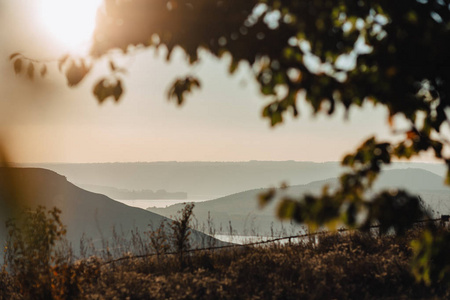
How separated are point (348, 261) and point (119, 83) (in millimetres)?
6117

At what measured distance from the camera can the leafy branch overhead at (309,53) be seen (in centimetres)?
344

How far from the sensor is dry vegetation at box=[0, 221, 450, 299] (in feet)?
23.6

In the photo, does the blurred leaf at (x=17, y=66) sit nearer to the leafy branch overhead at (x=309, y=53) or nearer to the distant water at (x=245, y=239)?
the leafy branch overhead at (x=309, y=53)

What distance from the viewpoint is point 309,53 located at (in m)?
3.93

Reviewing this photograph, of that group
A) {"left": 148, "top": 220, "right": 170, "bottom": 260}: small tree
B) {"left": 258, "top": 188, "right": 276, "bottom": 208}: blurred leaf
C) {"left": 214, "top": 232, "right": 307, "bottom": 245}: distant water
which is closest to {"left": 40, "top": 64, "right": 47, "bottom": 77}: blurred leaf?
{"left": 258, "top": 188, "right": 276, "bottom": 208}: blurred leaf

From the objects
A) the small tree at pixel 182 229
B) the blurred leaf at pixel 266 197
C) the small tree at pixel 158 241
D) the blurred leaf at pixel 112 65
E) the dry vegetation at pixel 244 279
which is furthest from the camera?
the small tree at pixel 182 229

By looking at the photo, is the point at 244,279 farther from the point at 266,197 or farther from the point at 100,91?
the point at 100,91

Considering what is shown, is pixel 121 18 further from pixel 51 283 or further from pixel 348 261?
pixel 348 261

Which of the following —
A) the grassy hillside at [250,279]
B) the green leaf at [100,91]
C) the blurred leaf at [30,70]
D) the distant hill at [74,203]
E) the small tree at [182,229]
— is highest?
the distant hill at [74,203]

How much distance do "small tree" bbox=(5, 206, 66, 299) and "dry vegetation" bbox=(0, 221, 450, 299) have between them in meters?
0.04

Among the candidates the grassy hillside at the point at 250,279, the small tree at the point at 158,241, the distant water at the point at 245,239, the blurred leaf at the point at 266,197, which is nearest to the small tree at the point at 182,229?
the small tree at the point at 158,241

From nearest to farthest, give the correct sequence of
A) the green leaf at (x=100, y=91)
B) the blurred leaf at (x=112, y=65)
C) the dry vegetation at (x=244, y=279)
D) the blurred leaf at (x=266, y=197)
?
the blurred leaf at (x=266, y=197) < the green leaf at (x=100, y=91) < the blurred leaf at (x=112, y=65) < the dry vegetation at (x=244, y=279)

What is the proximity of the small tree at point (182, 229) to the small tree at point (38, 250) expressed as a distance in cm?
275

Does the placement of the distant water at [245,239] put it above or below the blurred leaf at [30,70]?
below
